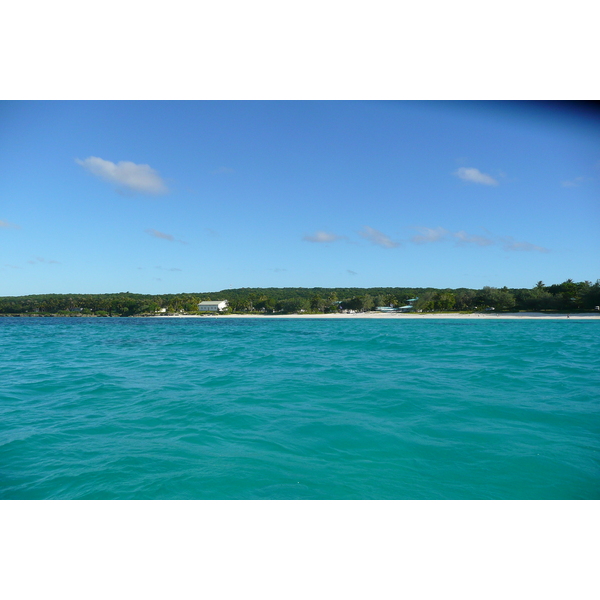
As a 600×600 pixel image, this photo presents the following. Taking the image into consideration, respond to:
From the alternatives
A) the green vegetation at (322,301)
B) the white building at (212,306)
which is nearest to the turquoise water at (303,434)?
the green vegetation at (322,301)

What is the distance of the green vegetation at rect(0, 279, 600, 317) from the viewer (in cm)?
5084

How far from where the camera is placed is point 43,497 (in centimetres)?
310

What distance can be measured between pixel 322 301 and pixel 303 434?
73.8m

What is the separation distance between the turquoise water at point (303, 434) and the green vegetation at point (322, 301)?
51.8 meters

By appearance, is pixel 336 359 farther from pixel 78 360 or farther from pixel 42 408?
pixel 78 360

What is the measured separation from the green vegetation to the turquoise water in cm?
5177

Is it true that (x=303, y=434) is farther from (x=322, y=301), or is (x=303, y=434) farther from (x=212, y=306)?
(x=212, y=306)

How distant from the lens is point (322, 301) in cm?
7812

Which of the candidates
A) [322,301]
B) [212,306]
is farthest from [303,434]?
[212,306]

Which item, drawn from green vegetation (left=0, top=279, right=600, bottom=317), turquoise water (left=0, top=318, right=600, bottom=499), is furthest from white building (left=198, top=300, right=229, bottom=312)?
turquoise water (left=0, top=318, right=600, bottom=499)

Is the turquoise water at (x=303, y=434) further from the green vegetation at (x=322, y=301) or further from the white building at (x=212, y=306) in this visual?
the white building at (x=212, y=306)

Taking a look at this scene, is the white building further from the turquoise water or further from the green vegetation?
the turquoise water
